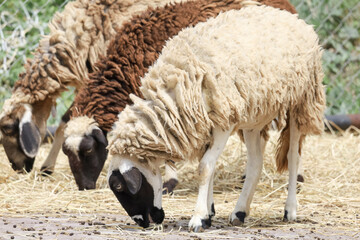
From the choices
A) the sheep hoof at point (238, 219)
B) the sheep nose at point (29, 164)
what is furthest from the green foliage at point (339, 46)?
the sheep hoof at point (238, 219)

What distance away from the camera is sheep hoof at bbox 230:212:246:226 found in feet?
12.7

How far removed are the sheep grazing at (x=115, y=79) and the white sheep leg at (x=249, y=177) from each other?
908mm

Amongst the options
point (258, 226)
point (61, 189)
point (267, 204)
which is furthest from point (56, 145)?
point (258, 226)

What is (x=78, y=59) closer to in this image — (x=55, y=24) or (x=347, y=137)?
(x=55, y=24)

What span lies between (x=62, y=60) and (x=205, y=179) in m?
2.34

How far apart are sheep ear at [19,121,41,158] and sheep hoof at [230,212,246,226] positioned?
2.16 meters

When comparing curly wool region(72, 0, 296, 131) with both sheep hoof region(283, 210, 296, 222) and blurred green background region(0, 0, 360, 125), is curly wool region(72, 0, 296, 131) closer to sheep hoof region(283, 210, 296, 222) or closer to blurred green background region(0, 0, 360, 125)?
sheep hoof region(283, 210, 296, 222)

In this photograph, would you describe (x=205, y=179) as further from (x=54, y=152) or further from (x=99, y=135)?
(x=54, y=152)

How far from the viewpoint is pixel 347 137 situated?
677 cm

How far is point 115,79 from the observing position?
4.67 meters

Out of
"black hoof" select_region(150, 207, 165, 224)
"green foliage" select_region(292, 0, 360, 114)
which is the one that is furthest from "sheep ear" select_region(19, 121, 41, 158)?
"green foliage" select_region(292, 0, 360, 114)

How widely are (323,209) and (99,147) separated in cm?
157

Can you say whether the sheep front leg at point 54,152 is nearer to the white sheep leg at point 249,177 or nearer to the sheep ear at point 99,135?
the sheep ear at point 99,135

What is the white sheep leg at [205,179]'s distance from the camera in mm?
3500
